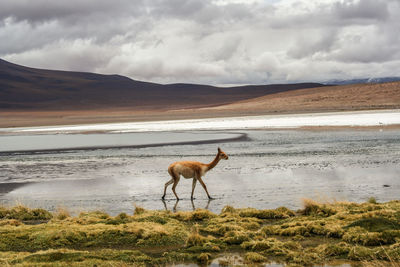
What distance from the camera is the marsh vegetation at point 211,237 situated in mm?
7836

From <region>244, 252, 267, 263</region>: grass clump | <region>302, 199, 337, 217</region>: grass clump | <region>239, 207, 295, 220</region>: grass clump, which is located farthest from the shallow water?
<region>244, 252, 267, 263</region>: grass clump

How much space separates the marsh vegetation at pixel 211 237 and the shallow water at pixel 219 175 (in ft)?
4.75

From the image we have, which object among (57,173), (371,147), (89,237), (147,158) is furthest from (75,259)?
(371,147)

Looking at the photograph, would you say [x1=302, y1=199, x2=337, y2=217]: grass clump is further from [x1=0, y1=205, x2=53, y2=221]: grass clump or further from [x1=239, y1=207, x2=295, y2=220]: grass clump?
[x1=0, y1=205, x2=53, y2=221]: grass clump

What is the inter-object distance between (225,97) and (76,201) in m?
184

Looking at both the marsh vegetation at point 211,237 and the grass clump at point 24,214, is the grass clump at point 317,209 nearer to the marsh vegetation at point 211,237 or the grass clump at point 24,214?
the marsh vegetation at point 211,237

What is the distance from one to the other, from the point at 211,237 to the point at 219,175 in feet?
28.8

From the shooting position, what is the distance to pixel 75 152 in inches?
1121

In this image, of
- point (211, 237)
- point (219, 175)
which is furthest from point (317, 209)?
point (219, 175)

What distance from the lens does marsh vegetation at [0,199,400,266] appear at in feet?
25.7

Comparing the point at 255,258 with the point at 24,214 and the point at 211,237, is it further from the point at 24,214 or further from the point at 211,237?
the point at 24,214

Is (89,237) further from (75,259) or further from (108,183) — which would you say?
(108,183)

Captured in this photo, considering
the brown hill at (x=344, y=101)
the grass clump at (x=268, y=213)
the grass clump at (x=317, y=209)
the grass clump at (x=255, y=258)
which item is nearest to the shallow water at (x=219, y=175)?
the grass clump at (x=317, y=209)

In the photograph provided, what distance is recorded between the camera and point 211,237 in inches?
357
